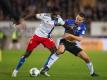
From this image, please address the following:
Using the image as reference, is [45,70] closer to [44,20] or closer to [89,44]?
[44,20]

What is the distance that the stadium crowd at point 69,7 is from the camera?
31422 millimetres

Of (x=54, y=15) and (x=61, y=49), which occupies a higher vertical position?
(x=54, y=15)

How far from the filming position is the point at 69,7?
1268 inches

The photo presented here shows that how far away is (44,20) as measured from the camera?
13.9 m

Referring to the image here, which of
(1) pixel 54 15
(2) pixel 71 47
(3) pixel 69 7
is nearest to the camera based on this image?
(1) pixel 54 15

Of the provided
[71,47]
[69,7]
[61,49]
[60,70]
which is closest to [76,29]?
[71,47]

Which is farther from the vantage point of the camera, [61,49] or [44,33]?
[44,33]

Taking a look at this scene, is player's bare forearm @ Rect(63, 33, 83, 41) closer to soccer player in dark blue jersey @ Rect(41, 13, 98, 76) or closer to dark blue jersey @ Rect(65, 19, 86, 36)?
soccer player in dark blue jersey @ Rect(41, 13, 98, 76)

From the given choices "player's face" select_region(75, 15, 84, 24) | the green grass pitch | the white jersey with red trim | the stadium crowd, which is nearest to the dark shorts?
the white jersey with red trim

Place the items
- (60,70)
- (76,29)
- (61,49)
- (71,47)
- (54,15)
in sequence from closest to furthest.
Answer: (54,15)
(61,49)
(76,29)
(71,47)
(60,70)

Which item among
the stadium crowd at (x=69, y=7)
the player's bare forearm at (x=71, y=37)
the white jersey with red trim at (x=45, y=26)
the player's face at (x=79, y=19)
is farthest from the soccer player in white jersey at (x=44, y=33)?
the stadium crowd at (x=69, y=7)

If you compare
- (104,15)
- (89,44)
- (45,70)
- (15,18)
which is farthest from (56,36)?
(15,18)

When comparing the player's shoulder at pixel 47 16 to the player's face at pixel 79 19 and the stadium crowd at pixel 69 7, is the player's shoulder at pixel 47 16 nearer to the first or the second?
the player's face at pixel 79 19

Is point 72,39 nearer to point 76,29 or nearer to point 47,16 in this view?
point 76,29
